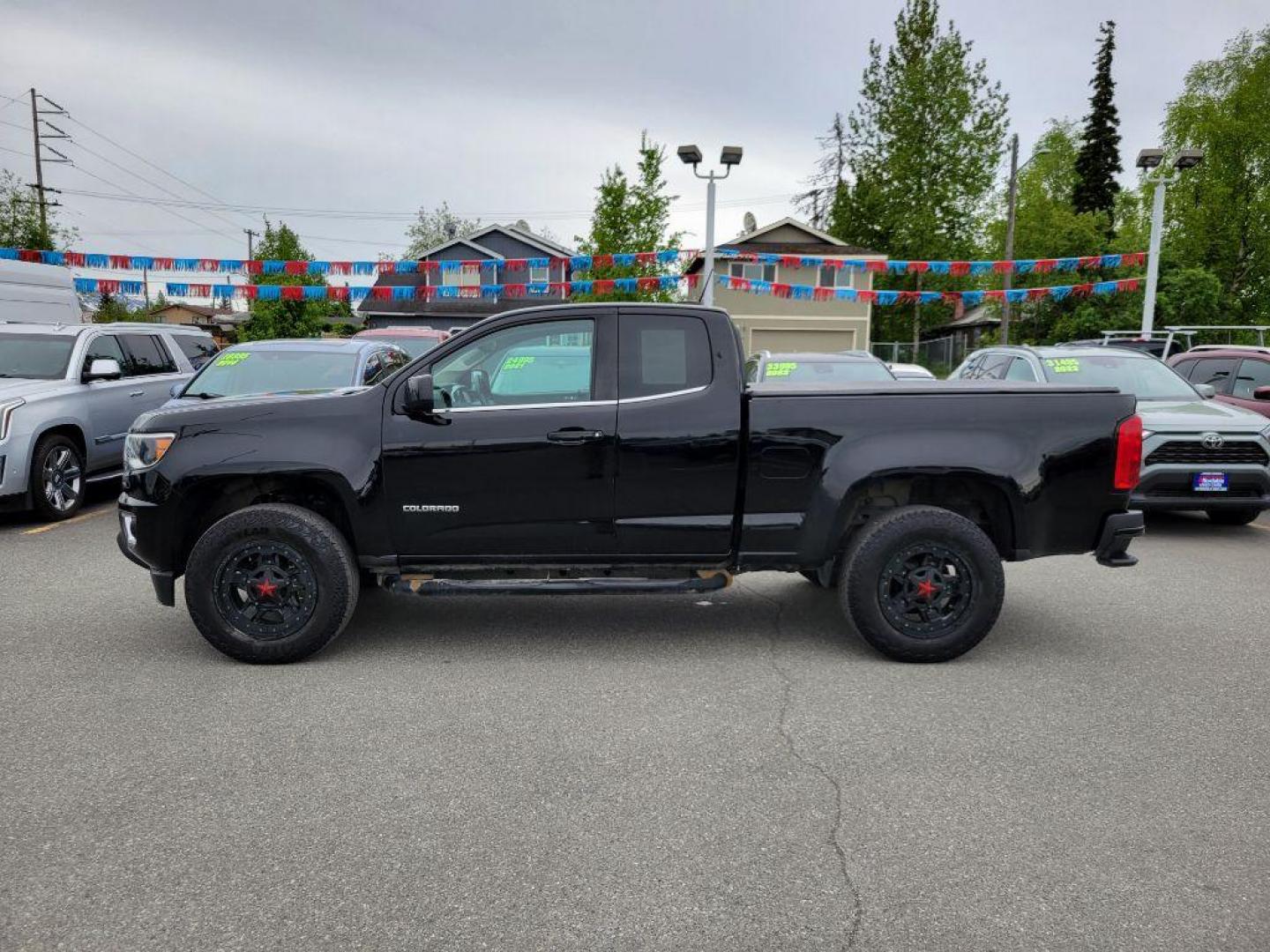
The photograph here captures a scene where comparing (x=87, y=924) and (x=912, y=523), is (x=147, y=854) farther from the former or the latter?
(x=912, y=523)

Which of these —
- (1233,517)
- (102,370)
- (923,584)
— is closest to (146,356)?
(102,370)

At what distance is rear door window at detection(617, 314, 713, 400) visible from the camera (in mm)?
4977

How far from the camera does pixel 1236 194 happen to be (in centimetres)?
4434

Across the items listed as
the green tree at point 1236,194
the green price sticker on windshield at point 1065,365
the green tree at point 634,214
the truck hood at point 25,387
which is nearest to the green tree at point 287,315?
the green tree at point 634,214

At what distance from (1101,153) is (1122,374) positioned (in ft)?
173

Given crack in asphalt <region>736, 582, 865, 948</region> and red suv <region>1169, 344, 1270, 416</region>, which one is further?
red suv <region>1169, 344, 1270, 416</region>

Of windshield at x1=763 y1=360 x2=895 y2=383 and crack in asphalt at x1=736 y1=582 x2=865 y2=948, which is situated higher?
windshield at x1=763 y1=360 x2=895 y2=383

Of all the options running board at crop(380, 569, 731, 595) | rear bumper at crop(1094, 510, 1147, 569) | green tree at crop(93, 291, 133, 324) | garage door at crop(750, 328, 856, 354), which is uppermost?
green tree at crop(93, 291, 133, 324)

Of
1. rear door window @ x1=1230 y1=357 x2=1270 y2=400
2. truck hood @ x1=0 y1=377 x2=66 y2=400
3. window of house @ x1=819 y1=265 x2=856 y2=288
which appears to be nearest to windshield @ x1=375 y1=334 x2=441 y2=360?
truck hood @ x1=0 y1=377 x2=66 y2=400

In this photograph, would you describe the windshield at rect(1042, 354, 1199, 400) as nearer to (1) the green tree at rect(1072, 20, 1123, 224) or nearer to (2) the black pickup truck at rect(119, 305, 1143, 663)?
(2) the black pickup truck at rect(119, 305, 1143, 663)

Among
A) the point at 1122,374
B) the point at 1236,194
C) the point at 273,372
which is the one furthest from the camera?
the point at 1236,194

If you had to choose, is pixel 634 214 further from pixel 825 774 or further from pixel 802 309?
pixel 825 774

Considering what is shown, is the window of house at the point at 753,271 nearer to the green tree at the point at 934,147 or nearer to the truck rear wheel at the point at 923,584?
the green tree at the point at 934,147

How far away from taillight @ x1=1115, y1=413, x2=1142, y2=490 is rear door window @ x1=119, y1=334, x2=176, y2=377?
10102mm
